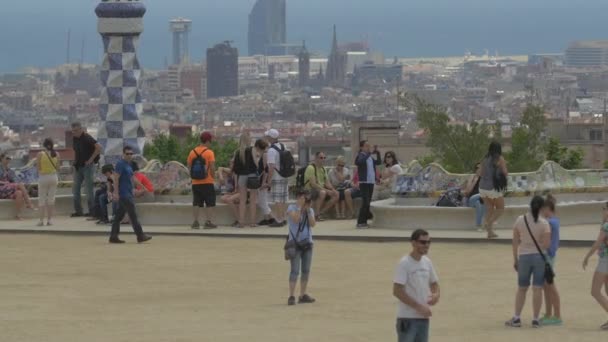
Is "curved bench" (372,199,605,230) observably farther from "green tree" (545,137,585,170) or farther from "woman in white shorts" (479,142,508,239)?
"green tree" (545,137,585,170)

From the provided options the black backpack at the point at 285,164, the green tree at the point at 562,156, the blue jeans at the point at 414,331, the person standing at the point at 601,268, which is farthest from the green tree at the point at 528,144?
the blue jeans at the point at 414,331

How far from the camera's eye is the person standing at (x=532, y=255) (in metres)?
15.9

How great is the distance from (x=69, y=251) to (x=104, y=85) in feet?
23.7

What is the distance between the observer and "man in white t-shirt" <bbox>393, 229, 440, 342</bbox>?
13.4 meters

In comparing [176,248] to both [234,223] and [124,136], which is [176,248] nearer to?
[234,223]

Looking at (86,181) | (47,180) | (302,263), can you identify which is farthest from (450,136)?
(302,263)

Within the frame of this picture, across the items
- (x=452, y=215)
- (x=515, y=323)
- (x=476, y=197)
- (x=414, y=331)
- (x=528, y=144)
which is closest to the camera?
(x=414, y=331)

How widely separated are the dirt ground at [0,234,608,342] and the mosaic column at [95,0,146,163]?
18.9 feet

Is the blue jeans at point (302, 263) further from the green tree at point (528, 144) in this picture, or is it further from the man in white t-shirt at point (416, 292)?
the green tree at point (528, 144)

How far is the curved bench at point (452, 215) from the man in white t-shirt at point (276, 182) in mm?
1008

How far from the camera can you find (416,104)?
1513 inches

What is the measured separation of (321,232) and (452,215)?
1.42 metres

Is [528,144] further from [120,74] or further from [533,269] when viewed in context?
[533,269]

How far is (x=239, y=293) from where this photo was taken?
18.2m
